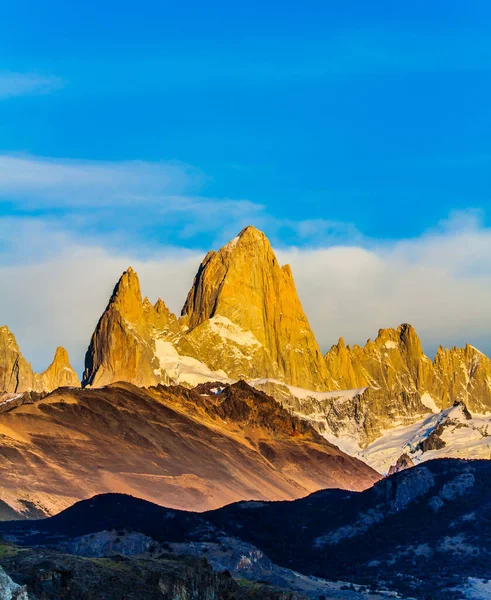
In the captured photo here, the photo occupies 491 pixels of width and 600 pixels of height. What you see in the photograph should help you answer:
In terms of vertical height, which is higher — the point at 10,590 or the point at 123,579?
the point at 123,579

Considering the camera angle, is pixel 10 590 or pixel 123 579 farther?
pixel 123 579

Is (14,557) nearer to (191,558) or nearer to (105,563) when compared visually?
(105,563)

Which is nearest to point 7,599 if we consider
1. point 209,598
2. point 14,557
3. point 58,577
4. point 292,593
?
point 58,577

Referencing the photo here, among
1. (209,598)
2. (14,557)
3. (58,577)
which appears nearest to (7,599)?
(58,577)

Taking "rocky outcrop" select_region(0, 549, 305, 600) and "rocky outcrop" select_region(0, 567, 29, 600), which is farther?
"rocky outcrop" select_region(0, 549, 305, 600)

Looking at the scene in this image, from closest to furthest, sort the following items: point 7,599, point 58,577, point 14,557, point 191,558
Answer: point 7,599
point 58,577
point 14,557
point 191,558

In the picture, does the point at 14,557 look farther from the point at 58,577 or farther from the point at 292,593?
the point at 292,593

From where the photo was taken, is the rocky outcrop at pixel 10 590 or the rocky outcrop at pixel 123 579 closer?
the rocky outcrop at pixel 10 590

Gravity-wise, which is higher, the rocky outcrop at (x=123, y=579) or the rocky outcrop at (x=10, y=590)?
the rocky outcrop at (x=123, y=579)

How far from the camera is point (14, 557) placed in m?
152

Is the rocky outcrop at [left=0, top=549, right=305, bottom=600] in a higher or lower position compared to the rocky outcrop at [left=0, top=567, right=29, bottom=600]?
higher

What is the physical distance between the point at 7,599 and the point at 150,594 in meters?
28.6

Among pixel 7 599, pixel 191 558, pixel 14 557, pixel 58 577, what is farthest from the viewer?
pixel 191 558

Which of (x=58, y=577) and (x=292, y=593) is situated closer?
(x=58, y=577)
